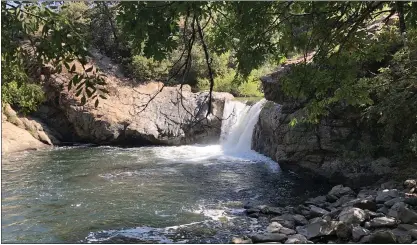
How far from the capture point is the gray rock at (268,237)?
6.03 metres

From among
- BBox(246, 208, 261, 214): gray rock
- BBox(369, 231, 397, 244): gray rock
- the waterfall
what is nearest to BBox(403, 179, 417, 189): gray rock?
BBox(369, 231, 397, 244): gray rock

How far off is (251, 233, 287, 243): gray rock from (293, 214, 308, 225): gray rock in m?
0.92

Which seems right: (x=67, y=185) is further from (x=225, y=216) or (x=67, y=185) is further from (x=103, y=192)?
(x=225, y=216)

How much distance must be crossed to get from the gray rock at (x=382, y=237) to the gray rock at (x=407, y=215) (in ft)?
2.49

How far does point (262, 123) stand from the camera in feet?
44.0

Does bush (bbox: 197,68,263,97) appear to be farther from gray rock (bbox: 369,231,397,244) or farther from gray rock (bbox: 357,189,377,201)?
gray rock (bbox: 369,231,397,244)

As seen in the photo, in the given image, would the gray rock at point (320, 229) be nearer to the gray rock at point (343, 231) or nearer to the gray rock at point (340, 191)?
the gray rock at point (343, 231)

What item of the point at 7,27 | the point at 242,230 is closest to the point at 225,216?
the point at 242,230

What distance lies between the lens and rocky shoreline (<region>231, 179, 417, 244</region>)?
5914mm

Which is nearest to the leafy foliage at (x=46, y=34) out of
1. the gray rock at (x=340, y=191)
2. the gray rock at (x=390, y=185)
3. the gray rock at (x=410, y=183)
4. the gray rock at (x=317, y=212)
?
the gray rock at (x=317, y=212)

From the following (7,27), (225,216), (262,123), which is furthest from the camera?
(262,123)

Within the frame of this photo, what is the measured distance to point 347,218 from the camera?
640 cm

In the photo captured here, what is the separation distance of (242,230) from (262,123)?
276 inches

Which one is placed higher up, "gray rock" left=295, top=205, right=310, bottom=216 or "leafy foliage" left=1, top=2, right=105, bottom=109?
"leafy foliage" left=1, top=2, right=105, bottom=109
